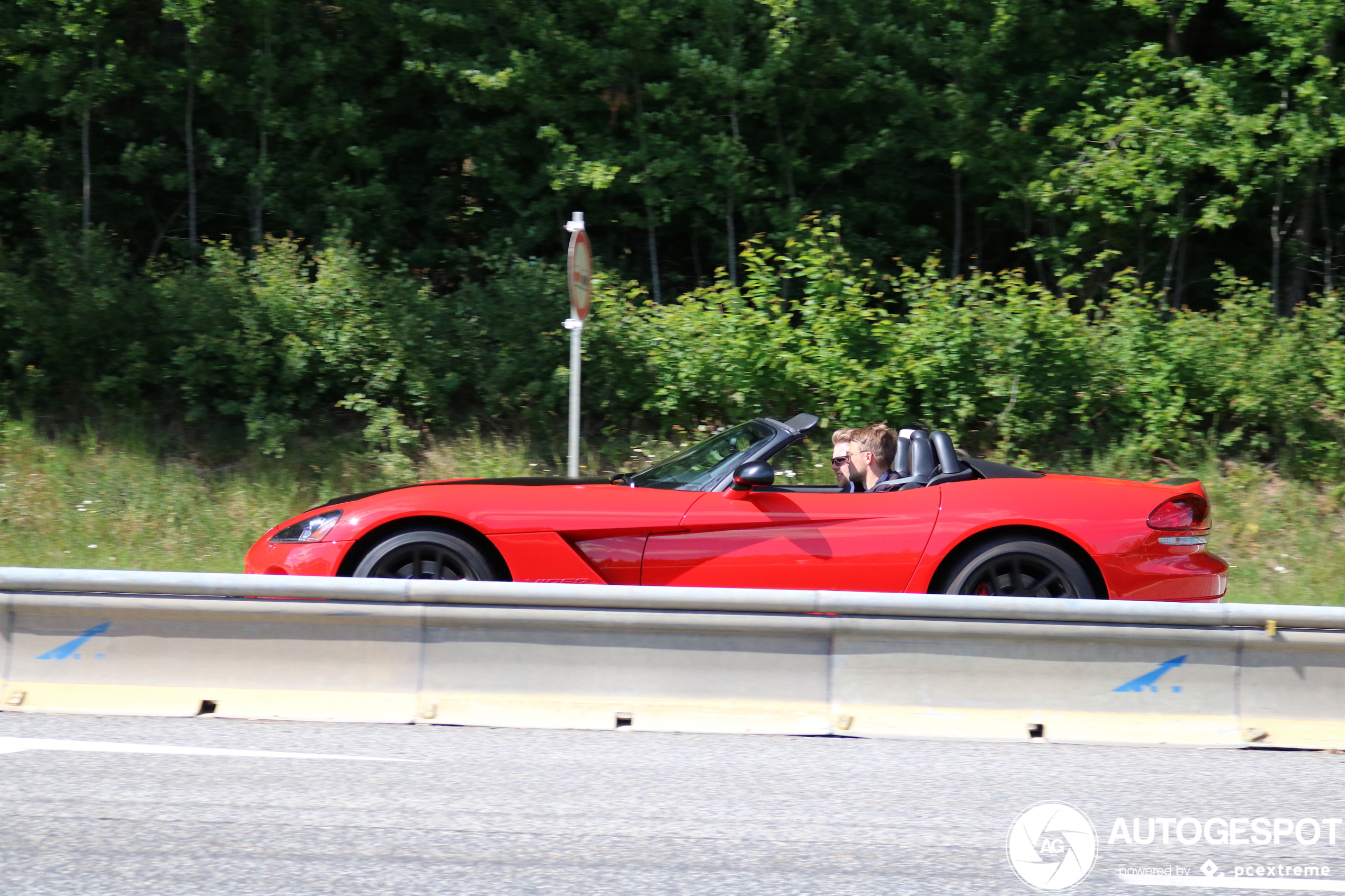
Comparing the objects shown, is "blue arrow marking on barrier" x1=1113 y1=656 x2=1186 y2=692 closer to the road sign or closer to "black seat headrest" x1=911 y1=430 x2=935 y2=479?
"black seat headrest" x1=911 y1=430 x2=935 y2=479

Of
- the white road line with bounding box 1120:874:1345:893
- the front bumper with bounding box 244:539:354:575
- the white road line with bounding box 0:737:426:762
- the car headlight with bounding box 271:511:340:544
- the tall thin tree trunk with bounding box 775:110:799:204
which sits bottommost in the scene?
the white road line with bounding box 1120:874:1345:893

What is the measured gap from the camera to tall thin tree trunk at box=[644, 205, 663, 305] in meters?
13.3

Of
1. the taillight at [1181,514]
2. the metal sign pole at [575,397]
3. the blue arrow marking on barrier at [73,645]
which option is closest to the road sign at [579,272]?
the metal sign pole at [575,397]

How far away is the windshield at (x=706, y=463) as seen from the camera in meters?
5.55

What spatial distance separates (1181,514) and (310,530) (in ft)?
13.7

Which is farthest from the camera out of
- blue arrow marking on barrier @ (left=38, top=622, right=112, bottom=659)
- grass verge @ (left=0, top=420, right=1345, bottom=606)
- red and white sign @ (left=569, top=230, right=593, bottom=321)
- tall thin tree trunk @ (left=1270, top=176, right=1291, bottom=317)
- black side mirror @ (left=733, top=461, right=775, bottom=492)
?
tall thin tree trunk @ (left=1270, top=176, right=1291, bottom=317)

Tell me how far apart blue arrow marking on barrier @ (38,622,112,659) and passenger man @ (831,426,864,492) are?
352 cm

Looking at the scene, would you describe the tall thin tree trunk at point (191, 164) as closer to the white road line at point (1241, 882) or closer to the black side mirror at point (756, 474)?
the black side mirror at point (756, 474)

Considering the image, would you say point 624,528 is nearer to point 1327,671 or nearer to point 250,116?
point 1327,671

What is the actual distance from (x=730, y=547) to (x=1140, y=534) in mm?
1915

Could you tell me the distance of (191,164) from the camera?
515 inches

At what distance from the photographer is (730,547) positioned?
5.24 meters

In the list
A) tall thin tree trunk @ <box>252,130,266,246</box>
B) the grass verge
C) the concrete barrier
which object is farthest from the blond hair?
tall thin tree trunk @ <box>252,130,266,246</box>

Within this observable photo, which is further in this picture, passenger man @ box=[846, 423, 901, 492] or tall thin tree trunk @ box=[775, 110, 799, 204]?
tall thin tree trunk @ box=[775, 110, 799, 204]
